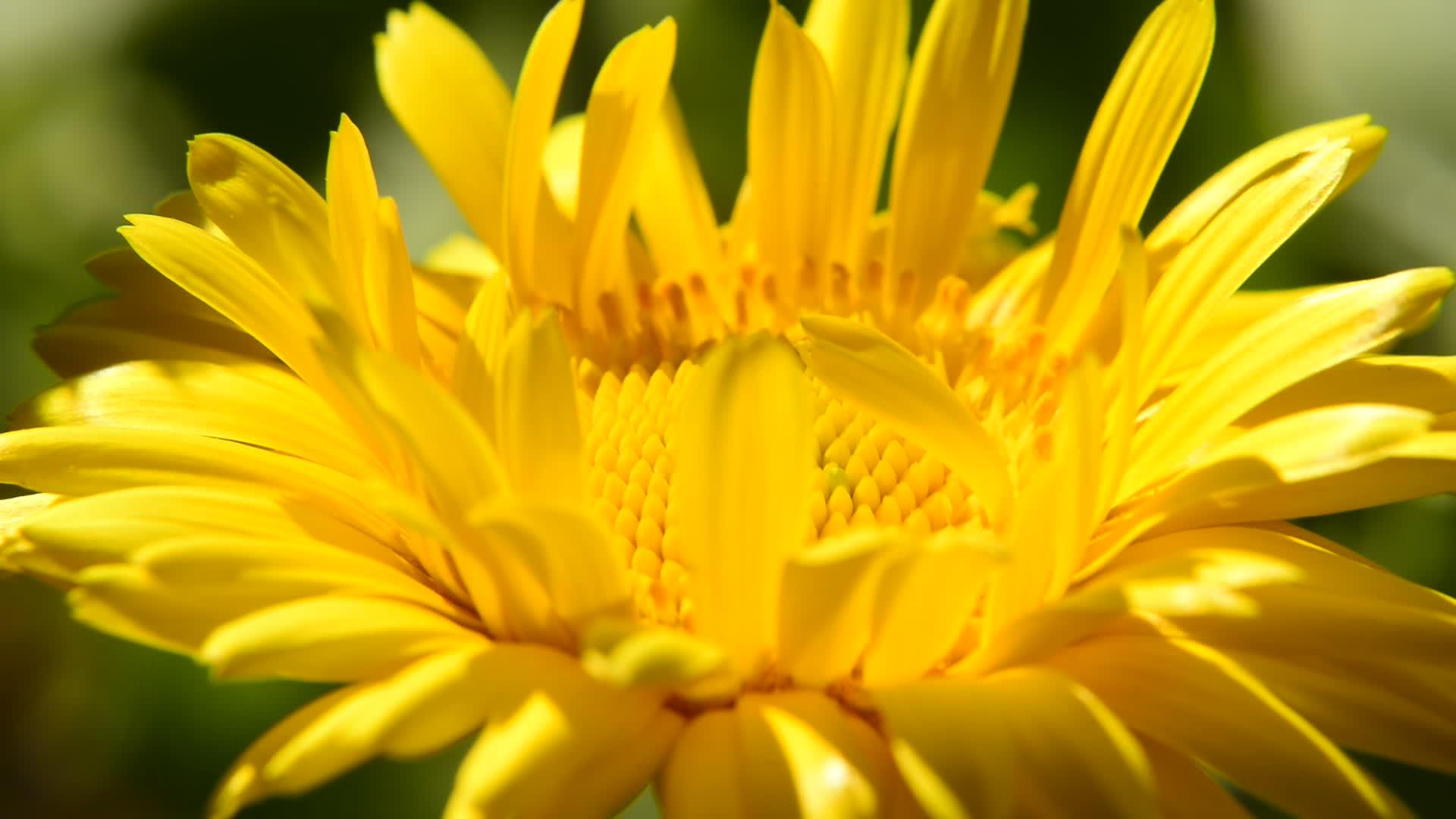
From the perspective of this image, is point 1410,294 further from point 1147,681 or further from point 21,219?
point 21,219

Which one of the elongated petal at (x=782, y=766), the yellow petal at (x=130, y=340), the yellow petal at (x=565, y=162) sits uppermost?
the yellow petal at (x=565, y=162)

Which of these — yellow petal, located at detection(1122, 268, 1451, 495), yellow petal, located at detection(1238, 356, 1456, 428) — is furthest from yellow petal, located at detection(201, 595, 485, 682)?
yellow petal, located at detection(1238, 356, 1456, 428)

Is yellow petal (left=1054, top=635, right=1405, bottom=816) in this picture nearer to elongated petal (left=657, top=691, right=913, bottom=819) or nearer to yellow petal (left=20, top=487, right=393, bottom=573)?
elongated petal (left=657, top=691, right=913, bottom=819)

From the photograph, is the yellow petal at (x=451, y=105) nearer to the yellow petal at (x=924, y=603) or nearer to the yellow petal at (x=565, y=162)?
the yellow petal at (x=565, y=162)

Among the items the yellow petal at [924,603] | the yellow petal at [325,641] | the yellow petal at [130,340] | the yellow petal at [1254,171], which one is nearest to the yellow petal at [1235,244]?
the yellow petal at [1254,171]

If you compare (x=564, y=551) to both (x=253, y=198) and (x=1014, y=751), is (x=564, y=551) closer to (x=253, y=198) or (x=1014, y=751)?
(x=1014, y=751)

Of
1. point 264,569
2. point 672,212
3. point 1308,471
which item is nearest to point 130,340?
point 264,569
